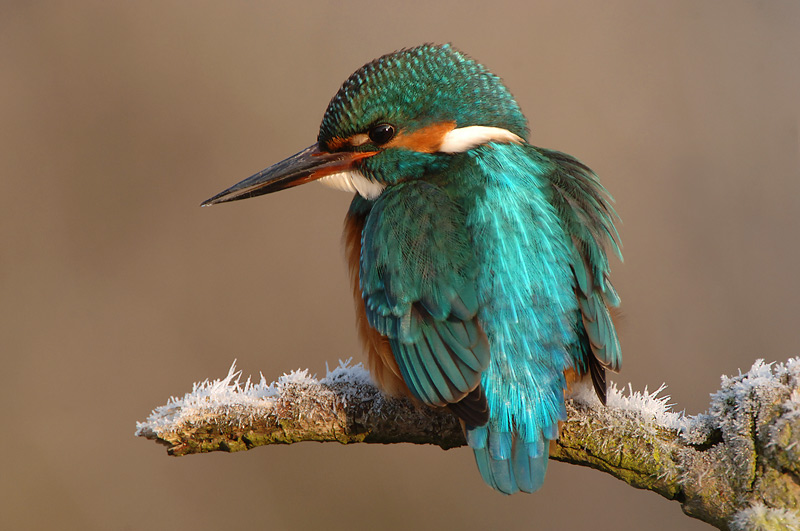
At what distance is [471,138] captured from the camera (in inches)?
67.5

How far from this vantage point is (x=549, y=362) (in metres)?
1.38

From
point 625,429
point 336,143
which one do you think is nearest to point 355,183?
point 336,143

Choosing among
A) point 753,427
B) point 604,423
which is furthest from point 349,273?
point 753,427

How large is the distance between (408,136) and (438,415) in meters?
0.65

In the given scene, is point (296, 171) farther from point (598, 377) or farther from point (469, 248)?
point (598, 377)

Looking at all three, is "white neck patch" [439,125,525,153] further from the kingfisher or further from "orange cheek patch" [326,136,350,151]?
"orange cheek patch" [326,136,350,151]

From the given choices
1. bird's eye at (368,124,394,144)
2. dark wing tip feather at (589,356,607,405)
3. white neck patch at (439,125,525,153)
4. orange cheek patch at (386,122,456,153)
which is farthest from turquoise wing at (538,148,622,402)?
bird's eye at (368,124,394,144)

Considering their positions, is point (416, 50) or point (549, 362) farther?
point (416, 50)

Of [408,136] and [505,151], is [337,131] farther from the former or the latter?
[505,151]

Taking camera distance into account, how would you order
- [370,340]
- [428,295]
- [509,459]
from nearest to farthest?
[509,459]
[428,295]
[370,340]

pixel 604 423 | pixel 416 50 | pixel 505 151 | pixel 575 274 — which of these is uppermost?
pixel 416 50

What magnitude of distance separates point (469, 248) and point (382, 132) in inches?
15.7

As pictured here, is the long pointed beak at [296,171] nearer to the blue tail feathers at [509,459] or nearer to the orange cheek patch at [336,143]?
the orange cheek patch at [336,143]

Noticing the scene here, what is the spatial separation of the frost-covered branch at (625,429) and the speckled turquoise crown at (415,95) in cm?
58
